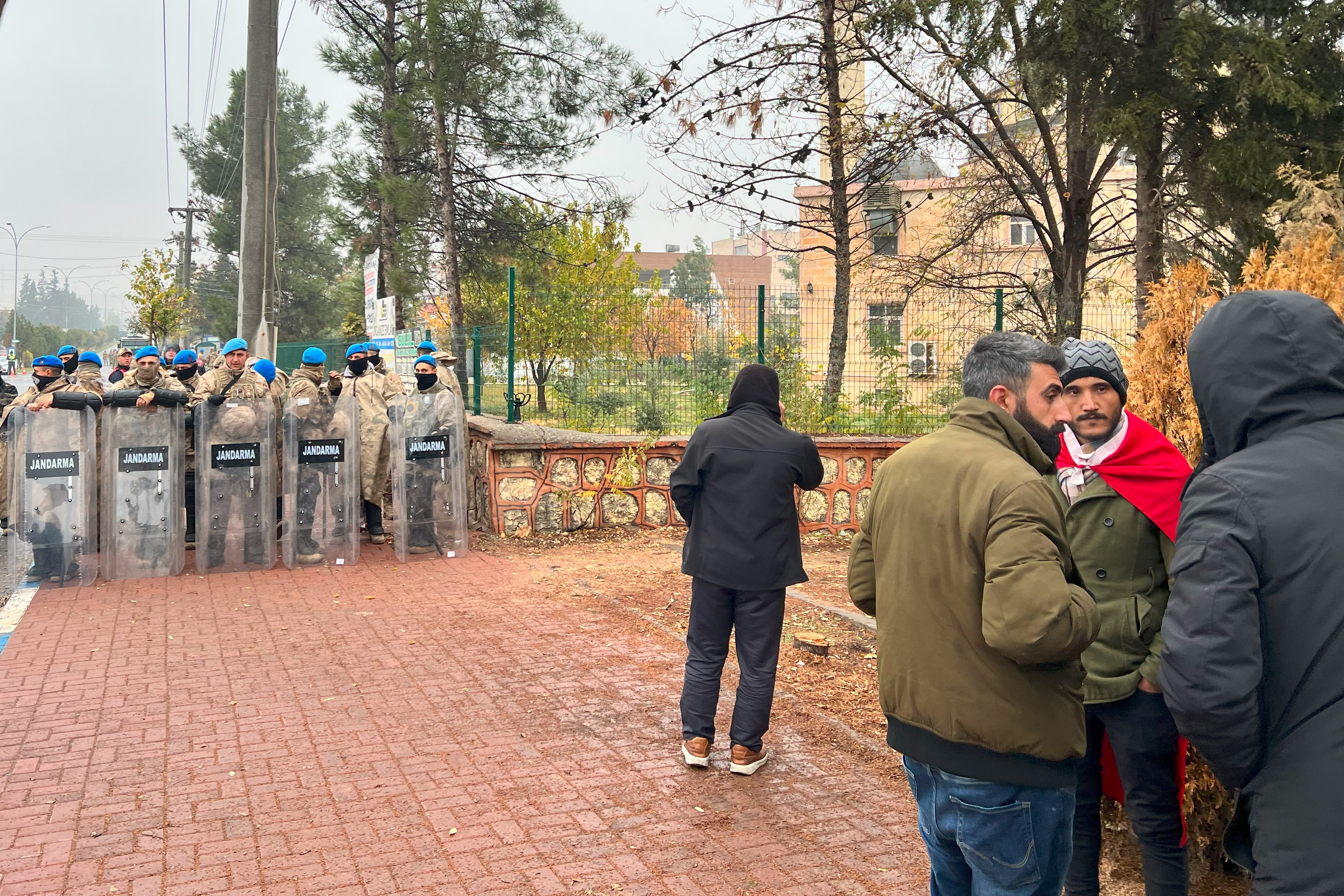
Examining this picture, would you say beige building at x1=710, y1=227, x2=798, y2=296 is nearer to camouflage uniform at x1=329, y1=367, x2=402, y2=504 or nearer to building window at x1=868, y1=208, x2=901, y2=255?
building window at x1=868, y1=208, x2=901, y2=255

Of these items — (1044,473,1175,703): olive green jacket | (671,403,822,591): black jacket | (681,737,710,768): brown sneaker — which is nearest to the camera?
(1044,473,1175,703): olive green jacket

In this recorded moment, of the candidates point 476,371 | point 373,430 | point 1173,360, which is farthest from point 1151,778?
point 476,371

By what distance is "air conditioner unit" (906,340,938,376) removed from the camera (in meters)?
12.7

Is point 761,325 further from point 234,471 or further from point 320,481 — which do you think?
point 234,471

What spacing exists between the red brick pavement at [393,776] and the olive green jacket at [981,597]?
159cm

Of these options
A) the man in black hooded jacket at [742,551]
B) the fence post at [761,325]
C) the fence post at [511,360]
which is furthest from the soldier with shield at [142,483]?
the man in black hooded jacket at [742,551]

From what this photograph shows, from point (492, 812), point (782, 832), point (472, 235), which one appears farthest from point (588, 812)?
point (472, 235)

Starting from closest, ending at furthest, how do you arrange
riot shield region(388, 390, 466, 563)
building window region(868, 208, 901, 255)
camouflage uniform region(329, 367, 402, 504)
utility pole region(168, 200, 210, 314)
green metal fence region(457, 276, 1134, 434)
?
1. riot shield region(388, 390, 466, 563)
2. camouflage uniform region(329, 367, 402, 504)
3. green metal fence region(457, 276, 1134, 434)
4. building window region(868, 208, 901, 255)
5. utility pole region(168, 200, 210, 314)

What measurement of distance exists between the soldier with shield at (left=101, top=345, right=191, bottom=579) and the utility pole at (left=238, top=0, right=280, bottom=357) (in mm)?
4009

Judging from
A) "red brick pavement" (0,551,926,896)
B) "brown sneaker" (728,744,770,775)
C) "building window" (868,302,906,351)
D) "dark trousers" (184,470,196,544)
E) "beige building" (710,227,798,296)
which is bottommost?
"red brick pavement" (0,551,926,896)

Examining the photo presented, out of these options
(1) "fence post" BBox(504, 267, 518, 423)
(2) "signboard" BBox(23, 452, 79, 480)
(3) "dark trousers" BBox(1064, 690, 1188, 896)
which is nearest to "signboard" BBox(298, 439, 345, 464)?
(2) "signboard" BBox(23, 452, 79, 480)

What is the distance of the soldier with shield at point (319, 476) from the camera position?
1001 centimetres

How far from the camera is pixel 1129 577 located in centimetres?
332

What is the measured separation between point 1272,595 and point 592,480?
971 centimetres
